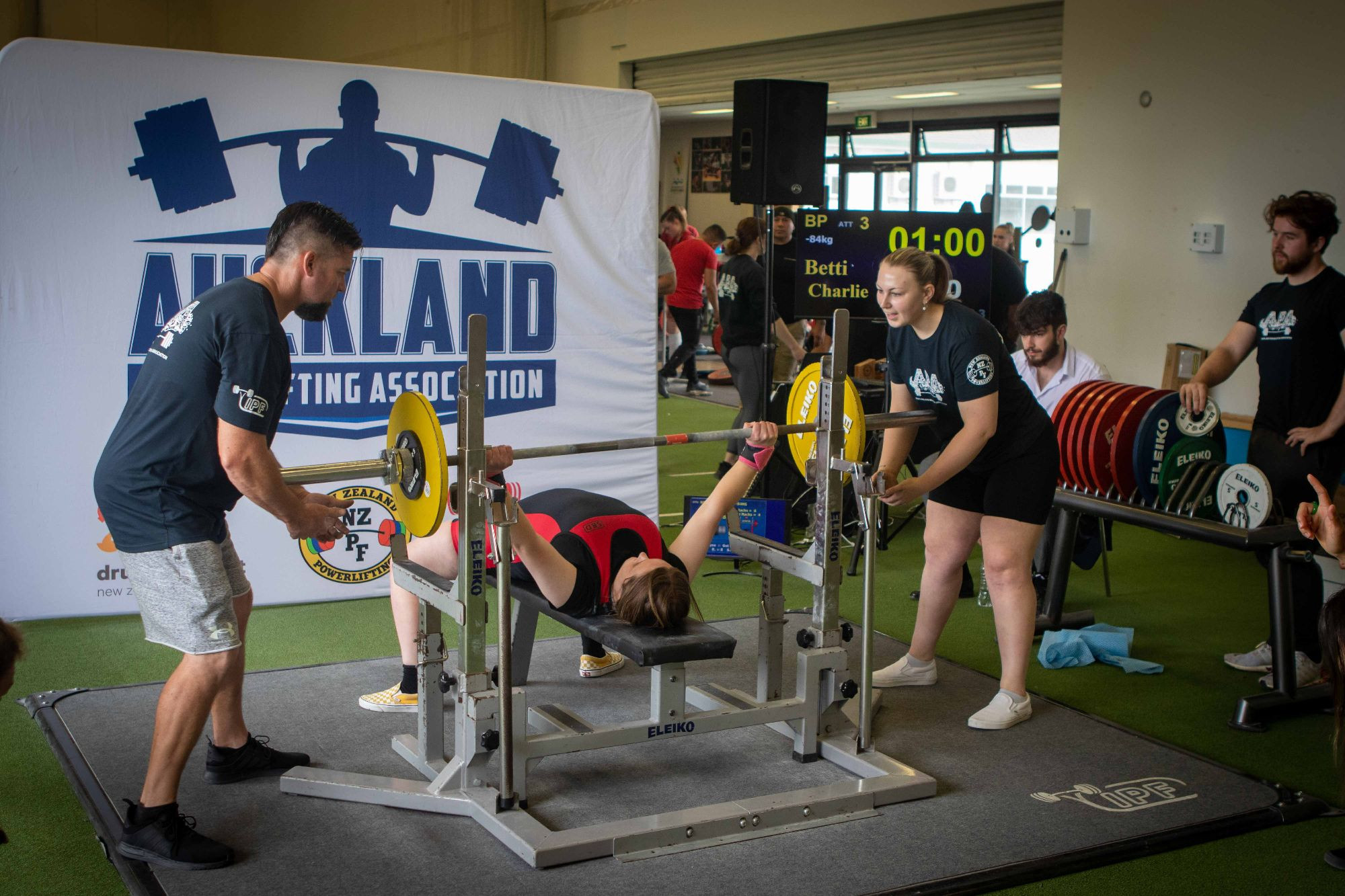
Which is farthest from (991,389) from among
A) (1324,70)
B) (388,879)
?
(1324,70)

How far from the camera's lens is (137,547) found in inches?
105

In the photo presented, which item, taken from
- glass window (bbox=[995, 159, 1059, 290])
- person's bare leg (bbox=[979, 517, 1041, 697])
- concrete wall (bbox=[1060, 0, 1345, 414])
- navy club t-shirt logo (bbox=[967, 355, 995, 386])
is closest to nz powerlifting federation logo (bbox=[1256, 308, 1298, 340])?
person's bare leg (bbox=[979, 517, 1041, 697])

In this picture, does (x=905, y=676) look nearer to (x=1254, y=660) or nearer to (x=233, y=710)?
(x=1254, y=660)

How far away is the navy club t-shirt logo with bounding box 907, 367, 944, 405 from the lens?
11.3 ft

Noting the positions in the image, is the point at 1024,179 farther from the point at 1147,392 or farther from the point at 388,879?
the point at 388,879

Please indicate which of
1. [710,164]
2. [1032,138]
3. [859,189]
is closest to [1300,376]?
[1032,138]

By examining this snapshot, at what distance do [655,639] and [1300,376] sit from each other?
2483mm

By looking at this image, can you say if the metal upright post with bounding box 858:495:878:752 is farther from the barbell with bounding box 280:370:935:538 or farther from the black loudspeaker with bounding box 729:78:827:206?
the black loudspeaker with bounding box 729:78:827:206

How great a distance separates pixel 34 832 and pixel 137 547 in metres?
0.75

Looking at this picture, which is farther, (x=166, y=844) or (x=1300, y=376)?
(x=1300, y=376)

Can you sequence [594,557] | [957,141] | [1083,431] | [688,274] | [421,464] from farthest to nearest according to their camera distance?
[957,141] → [688,274] → [1083,431] → [594,557] → [421,464]

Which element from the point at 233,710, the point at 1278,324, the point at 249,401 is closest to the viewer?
the point at 249,401

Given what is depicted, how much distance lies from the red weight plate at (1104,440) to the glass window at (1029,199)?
863 centimetres

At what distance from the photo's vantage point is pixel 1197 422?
4.10m
